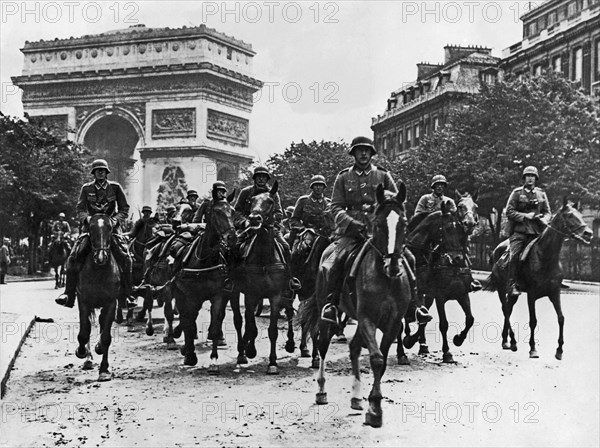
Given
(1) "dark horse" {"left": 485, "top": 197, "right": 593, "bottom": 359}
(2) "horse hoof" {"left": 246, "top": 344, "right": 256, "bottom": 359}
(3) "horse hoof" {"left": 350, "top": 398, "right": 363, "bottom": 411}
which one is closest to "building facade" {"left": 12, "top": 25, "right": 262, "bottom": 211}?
(2) "horse hoof" {"left": 246, "top": 344, "right": 256, "bottom": 359}

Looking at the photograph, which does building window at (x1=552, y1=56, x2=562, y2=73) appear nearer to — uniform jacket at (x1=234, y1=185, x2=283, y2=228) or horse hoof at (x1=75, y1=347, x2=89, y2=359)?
uniform jacket at (x1=234, y1=185, x2=283, y2=228)

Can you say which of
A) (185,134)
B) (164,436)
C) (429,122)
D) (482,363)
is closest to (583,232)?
(482,363)

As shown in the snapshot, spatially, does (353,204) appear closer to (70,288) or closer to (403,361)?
(403,361)

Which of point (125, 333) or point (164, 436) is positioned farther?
point (125, 333)

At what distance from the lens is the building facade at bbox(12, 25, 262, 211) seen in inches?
2229

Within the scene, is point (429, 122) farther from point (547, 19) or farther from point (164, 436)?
point (164, 436)

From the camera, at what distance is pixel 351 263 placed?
890 centimetres

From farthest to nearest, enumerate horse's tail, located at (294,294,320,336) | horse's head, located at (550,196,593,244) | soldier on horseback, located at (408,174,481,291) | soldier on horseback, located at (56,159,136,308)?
soldier on horseback, located at (408,174,481,291), soldier on horseback, located at (56,159,136,308), horse's head, located at (550,196,593,244), horse's tail, located at (294,294,320,336)

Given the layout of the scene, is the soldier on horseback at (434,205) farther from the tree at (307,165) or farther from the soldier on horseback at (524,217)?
the tree at (307,165)

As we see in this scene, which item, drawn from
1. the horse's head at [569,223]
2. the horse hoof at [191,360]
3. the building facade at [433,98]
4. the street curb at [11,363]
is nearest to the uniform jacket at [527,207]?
the horse's head at [569,223]

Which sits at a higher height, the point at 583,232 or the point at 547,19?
the point at 547,19

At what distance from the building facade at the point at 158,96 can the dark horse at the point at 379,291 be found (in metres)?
48.5

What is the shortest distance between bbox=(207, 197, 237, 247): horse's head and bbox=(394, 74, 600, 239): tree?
56.1 feet

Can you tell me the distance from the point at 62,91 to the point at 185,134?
11.9 metres
